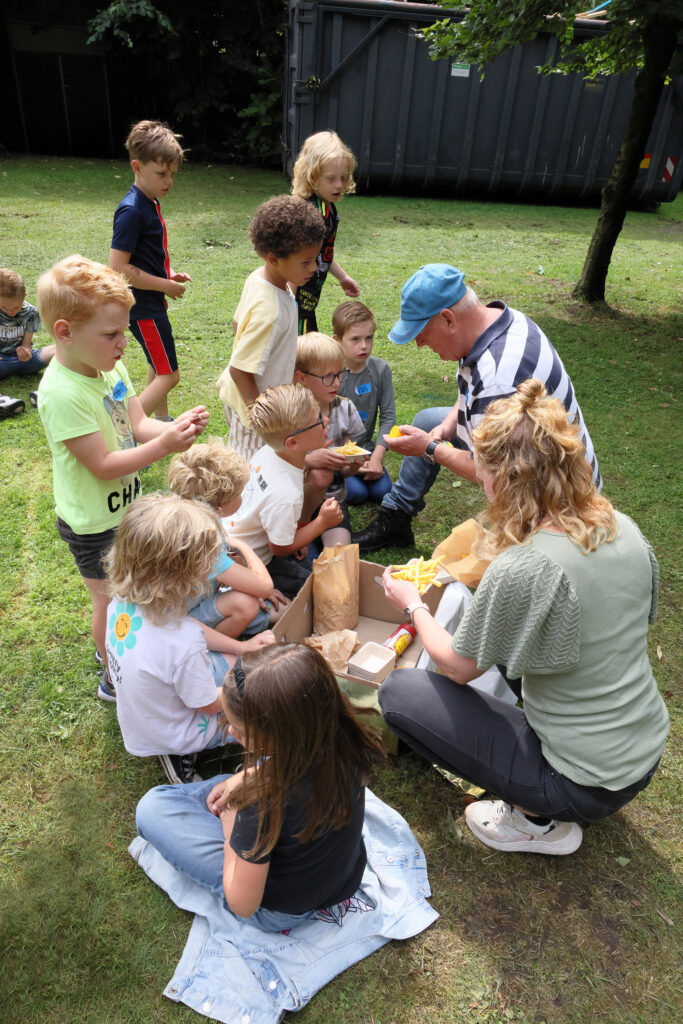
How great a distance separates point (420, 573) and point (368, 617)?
61cm

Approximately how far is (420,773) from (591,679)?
3.22 ft

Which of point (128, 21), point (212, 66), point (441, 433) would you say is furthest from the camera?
point (212, 66)

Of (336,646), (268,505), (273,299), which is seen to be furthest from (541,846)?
(273,299)

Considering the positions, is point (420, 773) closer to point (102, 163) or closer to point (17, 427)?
point (17, 427)

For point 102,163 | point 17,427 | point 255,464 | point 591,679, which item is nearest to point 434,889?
point 591,679

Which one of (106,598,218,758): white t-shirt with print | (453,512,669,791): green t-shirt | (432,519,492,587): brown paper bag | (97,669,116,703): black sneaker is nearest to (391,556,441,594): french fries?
(432,519,492,587): brown paper bag

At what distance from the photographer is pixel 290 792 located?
1.80 meters

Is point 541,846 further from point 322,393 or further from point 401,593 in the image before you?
point 322,393

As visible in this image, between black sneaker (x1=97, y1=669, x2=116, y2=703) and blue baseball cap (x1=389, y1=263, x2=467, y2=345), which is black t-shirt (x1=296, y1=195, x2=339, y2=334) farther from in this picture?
black sneaker (x1=97, y1=669, x2=116, y2=703)

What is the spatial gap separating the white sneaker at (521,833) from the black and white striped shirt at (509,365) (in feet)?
4.51

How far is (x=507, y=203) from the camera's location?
1288cm

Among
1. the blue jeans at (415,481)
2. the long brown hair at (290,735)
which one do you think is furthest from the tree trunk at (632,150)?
the long brown hair at (290,735)

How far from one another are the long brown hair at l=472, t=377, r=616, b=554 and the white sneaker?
1.09m

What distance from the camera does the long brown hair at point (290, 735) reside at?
1.69 m
